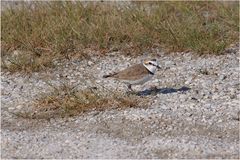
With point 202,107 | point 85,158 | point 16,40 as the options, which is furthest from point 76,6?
point 85,158

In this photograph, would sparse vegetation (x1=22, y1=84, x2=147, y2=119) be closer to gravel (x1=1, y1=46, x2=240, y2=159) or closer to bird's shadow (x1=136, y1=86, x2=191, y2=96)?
gravel (x1=1, y1=46, x2=240, y2=159)

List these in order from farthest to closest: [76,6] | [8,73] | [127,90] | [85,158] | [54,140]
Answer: [76,6], [8,73], [127,90], [54,140], [85,158]

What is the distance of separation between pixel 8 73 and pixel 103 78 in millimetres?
1322

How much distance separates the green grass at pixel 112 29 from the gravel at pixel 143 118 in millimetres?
353

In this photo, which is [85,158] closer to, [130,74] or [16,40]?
[130,74]

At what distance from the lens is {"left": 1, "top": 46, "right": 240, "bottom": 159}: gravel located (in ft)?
23.3

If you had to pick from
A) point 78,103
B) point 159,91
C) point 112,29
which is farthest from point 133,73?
point 112,29

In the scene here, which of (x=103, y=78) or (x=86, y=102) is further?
(x=103, y=78)

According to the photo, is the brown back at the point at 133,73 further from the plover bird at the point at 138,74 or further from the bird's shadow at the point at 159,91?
the bird's shadow at the point at 159,91

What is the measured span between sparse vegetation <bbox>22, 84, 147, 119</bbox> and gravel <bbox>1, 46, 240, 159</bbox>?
0.11 m

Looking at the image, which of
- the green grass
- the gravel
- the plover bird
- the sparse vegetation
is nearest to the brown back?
the plover bird

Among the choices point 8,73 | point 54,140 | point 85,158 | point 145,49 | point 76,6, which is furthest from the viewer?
point 76,6

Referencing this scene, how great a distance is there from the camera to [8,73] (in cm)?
993

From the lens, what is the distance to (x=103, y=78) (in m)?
9.59
